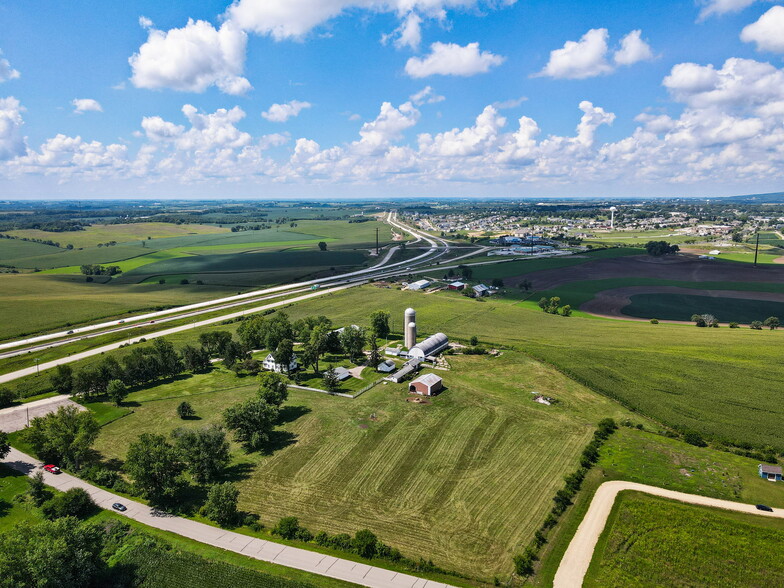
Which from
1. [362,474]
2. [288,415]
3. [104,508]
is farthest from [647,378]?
[104,508]

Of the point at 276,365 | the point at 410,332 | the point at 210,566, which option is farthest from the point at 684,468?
the point at 276,365

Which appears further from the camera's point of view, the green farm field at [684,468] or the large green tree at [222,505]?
the green farm field at [684,468]

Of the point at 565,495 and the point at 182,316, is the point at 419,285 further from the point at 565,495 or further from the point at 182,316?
the point at 565,495

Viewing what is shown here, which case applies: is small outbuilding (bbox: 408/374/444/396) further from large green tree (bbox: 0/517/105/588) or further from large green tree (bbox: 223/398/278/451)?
large green tree (bbox: 0/517/105/588)

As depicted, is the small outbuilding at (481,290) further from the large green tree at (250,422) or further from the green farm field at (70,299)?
the large green tree at (250,422)

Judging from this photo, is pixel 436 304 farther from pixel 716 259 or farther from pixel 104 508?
pixel 716 259

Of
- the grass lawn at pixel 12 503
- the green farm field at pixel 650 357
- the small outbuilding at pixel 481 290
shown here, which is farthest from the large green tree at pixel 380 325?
the grass lawn at pixel 12 503
